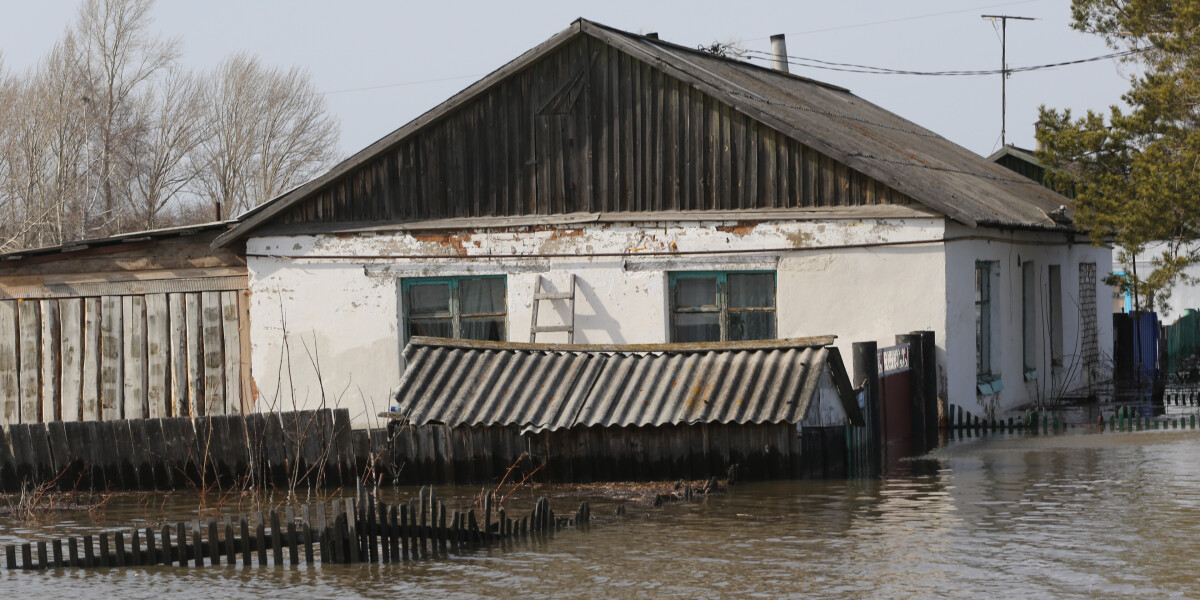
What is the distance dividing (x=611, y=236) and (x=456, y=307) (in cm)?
229

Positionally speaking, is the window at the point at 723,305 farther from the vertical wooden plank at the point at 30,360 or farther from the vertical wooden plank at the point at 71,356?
the vertical wooden plank at the point at 30,360

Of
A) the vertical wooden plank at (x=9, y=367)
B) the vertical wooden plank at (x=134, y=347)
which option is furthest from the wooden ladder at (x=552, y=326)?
the vertical wooden plank at (x=9, y=367)

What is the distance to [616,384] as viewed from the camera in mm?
13977

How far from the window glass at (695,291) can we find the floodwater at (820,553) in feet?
14.7

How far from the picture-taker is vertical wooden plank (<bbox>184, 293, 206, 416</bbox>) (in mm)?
18109

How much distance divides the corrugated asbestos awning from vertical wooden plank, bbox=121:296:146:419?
5005 millimetres

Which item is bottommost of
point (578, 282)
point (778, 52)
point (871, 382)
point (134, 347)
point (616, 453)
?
point (616, 453)

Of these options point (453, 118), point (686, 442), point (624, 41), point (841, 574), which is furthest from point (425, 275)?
point (841, 574)

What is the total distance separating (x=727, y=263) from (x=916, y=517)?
6361 millimetres

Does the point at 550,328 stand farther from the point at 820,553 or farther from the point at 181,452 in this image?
the point at 820,553

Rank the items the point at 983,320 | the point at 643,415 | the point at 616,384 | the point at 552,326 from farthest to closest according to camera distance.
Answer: the point at 983,320 < the point at 552,326 < the point at 616,384 < the point at 643,415

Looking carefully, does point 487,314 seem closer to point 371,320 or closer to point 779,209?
point 371,320

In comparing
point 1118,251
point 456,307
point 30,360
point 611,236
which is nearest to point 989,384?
point 611,236

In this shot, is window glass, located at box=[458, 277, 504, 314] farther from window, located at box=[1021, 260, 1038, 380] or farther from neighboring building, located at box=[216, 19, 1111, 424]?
window, located at box=[1021, 260, 1038, 380]
